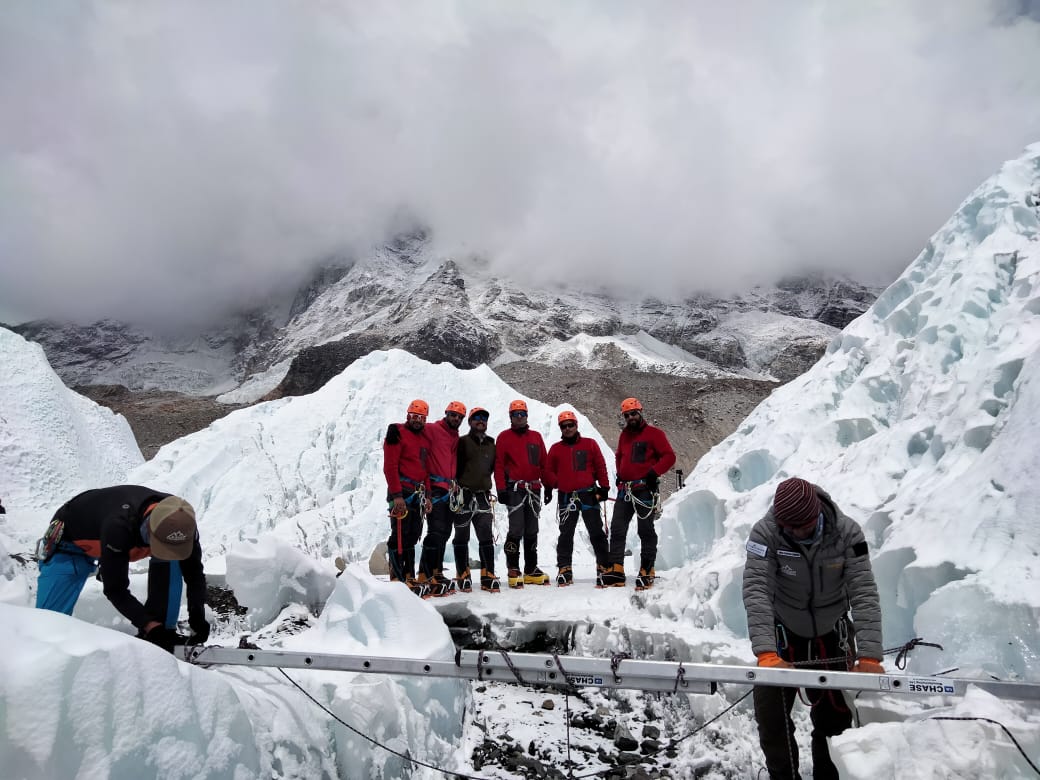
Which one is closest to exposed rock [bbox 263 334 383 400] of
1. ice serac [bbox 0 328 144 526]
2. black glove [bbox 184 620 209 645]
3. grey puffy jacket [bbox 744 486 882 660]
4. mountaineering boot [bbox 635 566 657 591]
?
ice serac [bbox 0 328 144 526]

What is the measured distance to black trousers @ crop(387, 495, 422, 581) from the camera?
631cm

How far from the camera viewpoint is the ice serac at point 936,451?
10.8 ft

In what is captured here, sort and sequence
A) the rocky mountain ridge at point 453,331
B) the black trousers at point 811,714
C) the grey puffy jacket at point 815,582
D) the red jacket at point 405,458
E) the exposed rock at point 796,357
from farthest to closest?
1. the exposed rock at point 796,357
2. the rocky mountain ridge at point 453,331
3. the red jacket at point 405,458
4. the black trousers at point 811,714
5. the grey puffy jacket at point 815,582

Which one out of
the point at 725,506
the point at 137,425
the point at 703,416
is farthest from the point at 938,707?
the point at 137,425

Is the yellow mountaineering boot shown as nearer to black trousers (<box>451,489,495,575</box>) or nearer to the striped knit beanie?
black trousers (<box>451,489,495,575</box>)

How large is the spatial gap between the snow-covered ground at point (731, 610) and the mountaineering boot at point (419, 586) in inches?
16.1

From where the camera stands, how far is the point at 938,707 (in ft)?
9.42

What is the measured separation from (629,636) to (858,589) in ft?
8.79

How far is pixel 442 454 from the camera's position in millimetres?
6445

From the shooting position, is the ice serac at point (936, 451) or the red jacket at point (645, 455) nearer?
the ice serac at point (936, 451)

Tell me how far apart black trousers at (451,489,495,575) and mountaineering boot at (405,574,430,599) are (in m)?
0.45

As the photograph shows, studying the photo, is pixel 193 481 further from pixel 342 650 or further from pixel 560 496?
pixel 342 650

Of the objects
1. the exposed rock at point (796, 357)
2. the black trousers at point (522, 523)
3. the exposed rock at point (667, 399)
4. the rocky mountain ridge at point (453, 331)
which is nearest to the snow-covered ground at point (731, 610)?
the black trousers at point (522, 523)

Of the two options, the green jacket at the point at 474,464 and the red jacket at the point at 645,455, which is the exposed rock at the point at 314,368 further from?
the red jacket at the point at 645,455
